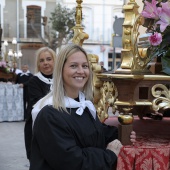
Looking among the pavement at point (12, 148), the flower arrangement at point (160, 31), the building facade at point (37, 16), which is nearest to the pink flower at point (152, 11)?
the flower arrangement at point (160, 31)

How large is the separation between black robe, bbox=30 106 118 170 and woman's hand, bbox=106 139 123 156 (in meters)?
0.04

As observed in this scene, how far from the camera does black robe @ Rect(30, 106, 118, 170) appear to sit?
1.62m

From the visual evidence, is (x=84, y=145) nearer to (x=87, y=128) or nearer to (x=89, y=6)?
(x=87, y=128)

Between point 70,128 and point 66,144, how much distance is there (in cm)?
8

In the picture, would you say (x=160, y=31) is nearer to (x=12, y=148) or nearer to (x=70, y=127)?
(x=70, y=127)

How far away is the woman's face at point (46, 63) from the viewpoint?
3.47m

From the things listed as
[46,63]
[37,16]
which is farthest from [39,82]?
[37,16]

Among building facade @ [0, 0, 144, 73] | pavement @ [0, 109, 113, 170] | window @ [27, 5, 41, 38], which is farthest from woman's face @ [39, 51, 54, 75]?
window @ [27, 5, 41, 38]

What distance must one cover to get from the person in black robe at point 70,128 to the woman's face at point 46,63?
63.7 inches

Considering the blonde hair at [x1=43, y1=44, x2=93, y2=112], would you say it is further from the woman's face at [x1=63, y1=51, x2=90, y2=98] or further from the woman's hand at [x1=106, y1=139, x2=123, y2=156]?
the woman's hand at [x1=106, y1=139, x2=123, y2=156]

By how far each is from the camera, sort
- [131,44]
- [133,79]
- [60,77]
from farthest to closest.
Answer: [131,44]
[133,79]
[60,77]

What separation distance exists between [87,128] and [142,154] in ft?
1.06

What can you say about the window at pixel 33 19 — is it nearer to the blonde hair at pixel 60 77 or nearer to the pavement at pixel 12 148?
the pavement at pixel 12 148

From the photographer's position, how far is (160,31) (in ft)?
6.55
